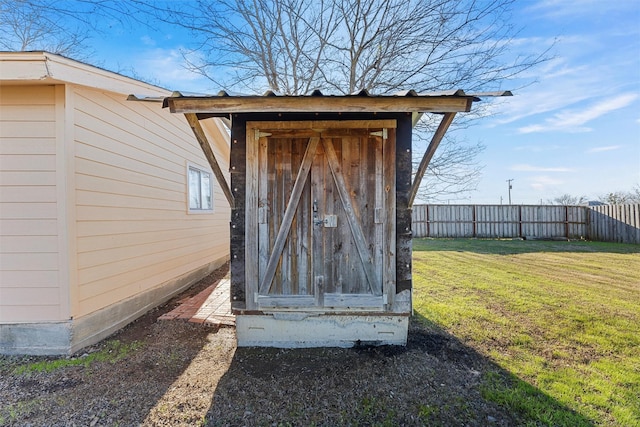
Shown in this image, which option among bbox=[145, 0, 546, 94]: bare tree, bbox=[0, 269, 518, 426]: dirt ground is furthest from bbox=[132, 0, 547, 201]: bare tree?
bbox=[0, 269, 518, 426]: dirt ground

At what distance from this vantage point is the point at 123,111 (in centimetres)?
375

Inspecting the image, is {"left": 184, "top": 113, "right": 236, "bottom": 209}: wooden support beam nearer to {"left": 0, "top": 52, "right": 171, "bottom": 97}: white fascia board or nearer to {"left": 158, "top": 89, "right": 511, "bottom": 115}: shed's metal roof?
{"left": 158, "top": 89, "right": 511, "bottom": 115}: shed's metal roof

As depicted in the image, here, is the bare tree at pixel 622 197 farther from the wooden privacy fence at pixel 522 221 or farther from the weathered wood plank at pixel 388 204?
the weathered wood plank at pixel 388 204

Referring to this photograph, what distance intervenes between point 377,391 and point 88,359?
111 inches

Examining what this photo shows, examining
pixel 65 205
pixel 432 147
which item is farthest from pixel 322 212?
pixel 65 205

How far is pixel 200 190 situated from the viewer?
6.30 meters

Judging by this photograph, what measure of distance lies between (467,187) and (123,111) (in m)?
8.61

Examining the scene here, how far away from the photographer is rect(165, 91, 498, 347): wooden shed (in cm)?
289

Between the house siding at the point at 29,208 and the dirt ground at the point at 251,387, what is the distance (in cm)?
59

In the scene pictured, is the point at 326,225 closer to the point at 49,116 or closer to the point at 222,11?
the point at 49,116

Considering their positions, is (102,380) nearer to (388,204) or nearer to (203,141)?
(203,141)

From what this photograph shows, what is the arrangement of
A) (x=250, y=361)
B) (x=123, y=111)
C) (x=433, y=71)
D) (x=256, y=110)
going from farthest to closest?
(x=433, y=71) → (x=123, y=111) → (x=250, y=361) → (x=256, y=110)

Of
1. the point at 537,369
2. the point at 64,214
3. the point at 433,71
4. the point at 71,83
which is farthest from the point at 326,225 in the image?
the point at 433,71

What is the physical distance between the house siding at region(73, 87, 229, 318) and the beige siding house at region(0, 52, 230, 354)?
1 centimetres
